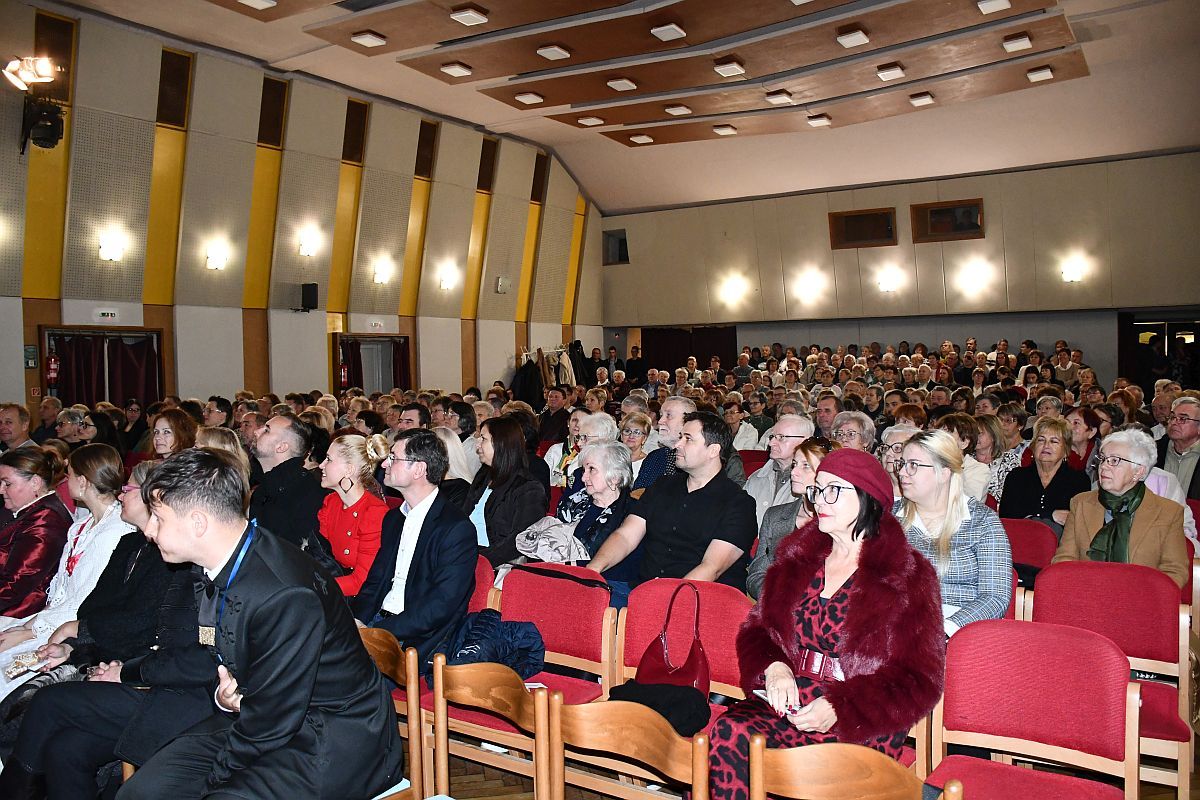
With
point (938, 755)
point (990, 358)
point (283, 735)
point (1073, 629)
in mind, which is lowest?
point (938, 755)

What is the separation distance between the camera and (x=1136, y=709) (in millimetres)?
2551

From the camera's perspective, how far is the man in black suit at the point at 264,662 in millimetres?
2318

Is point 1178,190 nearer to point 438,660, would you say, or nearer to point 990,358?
point 990,358

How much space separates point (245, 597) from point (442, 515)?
57.9 inches

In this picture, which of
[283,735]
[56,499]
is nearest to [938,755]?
[283,735]

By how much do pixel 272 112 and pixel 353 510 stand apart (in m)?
11.4

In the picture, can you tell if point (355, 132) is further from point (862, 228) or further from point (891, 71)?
point (862, 228)

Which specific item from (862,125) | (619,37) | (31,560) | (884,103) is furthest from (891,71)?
(31,560)

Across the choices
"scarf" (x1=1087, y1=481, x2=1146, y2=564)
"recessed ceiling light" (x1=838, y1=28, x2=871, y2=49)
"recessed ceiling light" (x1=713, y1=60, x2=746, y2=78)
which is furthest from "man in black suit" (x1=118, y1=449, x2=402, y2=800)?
"recessed ceiling light" (x1=713, y1=60, x2=746, y2=78)

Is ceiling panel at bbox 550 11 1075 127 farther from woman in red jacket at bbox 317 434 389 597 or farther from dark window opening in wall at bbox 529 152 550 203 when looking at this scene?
woman in red jacket at bbox 317 434 389 597

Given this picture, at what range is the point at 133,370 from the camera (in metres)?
13.2

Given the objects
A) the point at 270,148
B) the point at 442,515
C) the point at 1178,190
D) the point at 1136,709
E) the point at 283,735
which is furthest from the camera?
the point at 1178,190

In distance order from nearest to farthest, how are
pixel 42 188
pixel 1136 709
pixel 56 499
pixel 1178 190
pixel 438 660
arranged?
1. pixel 1136 709
2. pixel 438 660
3. pixel 56 499
4. pixel 42 188
5. pixel 1178 190

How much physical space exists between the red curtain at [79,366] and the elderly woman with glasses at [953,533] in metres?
12.2
